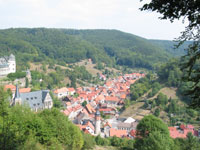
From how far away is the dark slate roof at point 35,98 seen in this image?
1592 inches

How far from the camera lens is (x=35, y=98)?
1665 inches

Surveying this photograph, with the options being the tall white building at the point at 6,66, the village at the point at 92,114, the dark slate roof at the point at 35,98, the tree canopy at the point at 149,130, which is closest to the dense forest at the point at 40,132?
the tree canopy at the point at 149,130

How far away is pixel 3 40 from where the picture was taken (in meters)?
112

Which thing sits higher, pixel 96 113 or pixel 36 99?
pixel 36 99

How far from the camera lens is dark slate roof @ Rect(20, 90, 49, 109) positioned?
1592 inches

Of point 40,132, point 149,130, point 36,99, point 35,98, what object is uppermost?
point 40,132

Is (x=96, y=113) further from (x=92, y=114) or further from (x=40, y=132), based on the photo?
(x=40, y=132)

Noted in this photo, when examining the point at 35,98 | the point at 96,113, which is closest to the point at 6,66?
the point at 35,98

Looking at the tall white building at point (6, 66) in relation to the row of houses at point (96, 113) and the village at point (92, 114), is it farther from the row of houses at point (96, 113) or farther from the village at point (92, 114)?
the row of houses at point (96, 113)

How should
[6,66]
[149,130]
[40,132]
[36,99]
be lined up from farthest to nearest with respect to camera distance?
[6,66] < [36,99] < [149,130] < [40,132]

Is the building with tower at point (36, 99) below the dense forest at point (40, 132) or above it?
below

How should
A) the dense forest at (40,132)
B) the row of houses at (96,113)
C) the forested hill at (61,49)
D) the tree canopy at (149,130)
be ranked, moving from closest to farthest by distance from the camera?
the dense forest at (40,132), the tree canopy at (149,130), the row of houses at (96,113), the forested hill at (61,49)

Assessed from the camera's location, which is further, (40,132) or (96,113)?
(96,113)

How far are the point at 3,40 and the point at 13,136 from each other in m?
110
